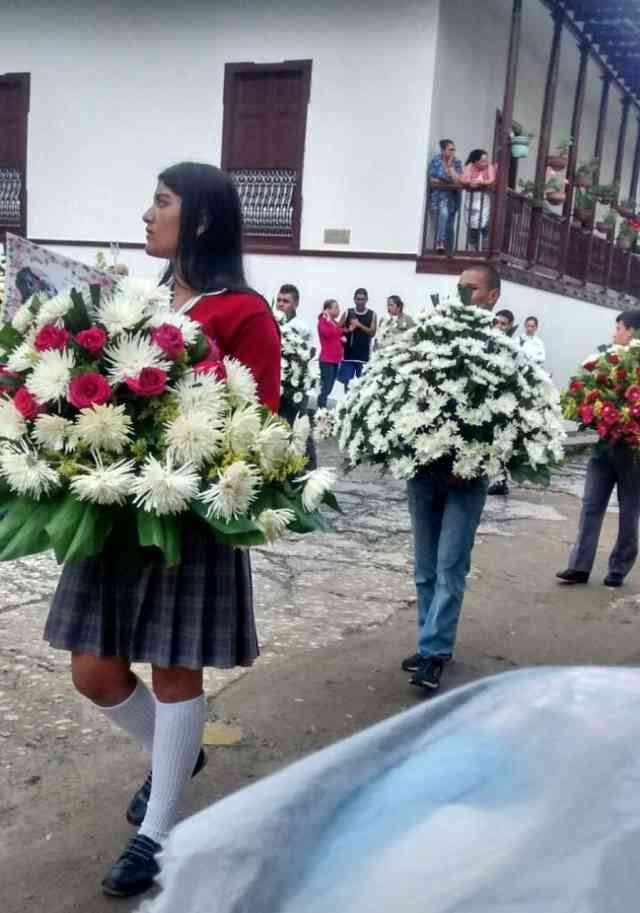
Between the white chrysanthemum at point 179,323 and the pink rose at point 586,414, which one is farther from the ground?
the white chrysanthemum at point 179,323

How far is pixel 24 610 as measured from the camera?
500 centimetres

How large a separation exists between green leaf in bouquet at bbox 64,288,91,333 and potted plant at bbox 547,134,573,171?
16163 millimetres

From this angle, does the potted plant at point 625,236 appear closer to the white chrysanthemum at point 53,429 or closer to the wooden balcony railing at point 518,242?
the wooden balcony railing at point 518,242

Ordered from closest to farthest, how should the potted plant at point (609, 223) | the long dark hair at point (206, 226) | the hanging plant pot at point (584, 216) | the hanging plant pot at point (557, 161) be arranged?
the long dark hair at point (206, 226), the hanging plant pot at point (557, 161), the hanging plant pot at point (584, 216), the potted plant at point (609, 223)

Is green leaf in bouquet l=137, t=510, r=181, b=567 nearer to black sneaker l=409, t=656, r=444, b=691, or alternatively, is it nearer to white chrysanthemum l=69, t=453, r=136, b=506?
white chrysanthemum l=69, t=453, r=136, b=506

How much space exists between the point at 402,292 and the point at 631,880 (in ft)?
46.7

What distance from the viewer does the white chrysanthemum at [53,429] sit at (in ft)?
7.72

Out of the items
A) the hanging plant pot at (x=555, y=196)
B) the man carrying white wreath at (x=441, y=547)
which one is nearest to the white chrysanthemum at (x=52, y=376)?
the man carrying white wreath at (x=441, y=547)

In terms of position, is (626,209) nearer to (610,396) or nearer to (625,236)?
(625,236)

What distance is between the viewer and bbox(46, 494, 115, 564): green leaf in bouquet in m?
2.28

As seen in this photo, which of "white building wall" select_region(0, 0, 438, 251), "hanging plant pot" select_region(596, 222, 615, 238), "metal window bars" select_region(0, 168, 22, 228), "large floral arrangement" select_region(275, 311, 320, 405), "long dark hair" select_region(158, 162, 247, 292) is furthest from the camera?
"hanging plant pot" select_region(596, 222, 615, 238)

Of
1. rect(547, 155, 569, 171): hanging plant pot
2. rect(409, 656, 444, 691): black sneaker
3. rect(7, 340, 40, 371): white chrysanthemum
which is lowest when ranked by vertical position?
rect(409, 656, 444, 691): black sneaker

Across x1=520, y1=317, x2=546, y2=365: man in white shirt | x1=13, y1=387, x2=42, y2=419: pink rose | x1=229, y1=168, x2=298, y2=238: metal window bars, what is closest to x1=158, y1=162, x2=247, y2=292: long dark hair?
x1=13, y1=387, x2=42, y2=419: pink rose

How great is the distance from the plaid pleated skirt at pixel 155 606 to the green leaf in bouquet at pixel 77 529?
0.21m
